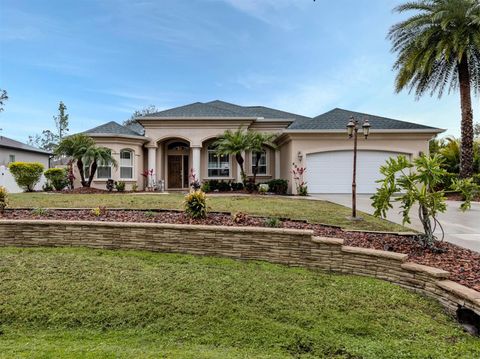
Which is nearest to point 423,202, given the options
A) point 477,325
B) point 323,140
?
point 477,325

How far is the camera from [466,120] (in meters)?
15.4

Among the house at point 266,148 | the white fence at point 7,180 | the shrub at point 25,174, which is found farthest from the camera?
the white fence at point 7,180

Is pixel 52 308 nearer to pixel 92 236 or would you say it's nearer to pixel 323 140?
pixel 92 236

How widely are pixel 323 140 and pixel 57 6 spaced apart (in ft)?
43.2

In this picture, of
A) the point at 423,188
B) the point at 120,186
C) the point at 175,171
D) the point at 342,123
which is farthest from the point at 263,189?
the point at 423,188

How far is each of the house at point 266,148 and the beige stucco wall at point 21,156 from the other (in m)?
11.0

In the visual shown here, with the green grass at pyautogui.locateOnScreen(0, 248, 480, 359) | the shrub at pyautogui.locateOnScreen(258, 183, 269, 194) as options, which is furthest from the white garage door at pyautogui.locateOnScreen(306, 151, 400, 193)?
the green grass at pyautogui.locateOnScreen(0, 248, 480, 359)

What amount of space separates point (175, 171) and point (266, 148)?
20.0 feet

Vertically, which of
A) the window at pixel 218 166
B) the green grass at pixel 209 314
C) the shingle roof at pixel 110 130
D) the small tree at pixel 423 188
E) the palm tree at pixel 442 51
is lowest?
the green grass at pixel 209 314

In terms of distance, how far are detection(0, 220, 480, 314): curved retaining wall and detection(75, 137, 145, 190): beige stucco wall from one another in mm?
12628

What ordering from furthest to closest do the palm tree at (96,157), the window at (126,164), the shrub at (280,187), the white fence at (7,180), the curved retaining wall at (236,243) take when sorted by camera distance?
1. the white fence at (7,180)
2. the window at (126,164)
3. the shrub at (280,187)
4. the palm tree at (96,157)
5. the curved retaining wall at (236,243)

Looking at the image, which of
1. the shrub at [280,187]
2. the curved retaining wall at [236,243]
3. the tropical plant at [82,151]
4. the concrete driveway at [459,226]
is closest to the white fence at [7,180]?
the tropical plant at [82,151]

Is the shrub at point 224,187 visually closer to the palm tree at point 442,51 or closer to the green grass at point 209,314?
the palm tree at point 442,51

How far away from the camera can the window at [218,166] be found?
1984cm
